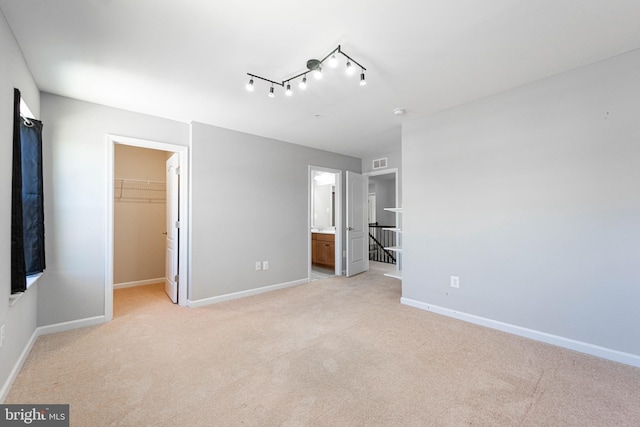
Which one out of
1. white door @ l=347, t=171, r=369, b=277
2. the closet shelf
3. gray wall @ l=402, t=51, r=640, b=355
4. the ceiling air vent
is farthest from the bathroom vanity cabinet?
the closet shelf

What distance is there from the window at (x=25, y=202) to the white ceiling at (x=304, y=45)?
555mm

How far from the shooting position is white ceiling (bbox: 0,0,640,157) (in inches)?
64.7

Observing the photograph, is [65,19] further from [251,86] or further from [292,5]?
[292,5]

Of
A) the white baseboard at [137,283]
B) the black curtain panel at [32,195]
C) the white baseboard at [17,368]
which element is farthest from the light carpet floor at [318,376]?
→ the white baseboard at [137,283]

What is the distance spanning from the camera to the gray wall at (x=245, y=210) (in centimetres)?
359

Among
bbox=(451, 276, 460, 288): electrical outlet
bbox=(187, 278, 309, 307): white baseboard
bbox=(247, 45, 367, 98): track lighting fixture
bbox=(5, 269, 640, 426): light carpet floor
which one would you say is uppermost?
bbox=(247, 45, 367, 98): track lighting fixture

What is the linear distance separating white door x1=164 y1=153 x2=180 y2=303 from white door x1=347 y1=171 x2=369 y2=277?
2.98 meters

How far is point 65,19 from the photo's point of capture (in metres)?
1.71

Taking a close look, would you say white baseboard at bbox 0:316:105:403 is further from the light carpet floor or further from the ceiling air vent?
the ceiling air vent

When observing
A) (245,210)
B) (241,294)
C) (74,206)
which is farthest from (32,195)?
(241,294)

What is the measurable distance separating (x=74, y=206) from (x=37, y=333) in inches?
50.1

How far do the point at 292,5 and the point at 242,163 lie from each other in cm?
261

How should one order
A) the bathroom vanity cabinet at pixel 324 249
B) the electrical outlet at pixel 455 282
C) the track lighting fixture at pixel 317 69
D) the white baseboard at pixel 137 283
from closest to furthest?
the track lighting fixture at pixel 317 69 < the electrical outlet at pixel 455 282 < the white baseboard at pixel 137 283 < the bathroom vanity cabinet at pixel 324 249

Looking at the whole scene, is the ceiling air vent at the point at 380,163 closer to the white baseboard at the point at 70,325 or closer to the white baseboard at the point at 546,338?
the white baseboard at the point at 546,338
